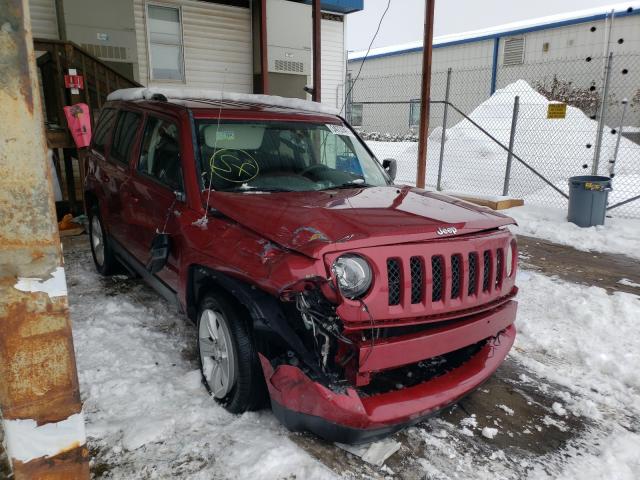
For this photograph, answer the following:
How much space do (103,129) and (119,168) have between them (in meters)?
1.04

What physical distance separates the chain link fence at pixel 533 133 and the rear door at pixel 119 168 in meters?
5.08

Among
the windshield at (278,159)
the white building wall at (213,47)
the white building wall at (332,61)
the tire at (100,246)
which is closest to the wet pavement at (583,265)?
the windshield at (278,159)

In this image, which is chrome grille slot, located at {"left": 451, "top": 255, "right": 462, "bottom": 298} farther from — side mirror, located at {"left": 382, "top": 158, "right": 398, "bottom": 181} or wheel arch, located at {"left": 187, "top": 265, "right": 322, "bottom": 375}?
side mirror, located at {"left": 382, "top": 158, "right": 398, "bottom": 181}

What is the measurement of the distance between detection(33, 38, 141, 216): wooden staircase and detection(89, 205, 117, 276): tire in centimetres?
210

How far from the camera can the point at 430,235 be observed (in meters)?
2.46

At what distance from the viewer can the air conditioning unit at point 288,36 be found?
1168 centimetres

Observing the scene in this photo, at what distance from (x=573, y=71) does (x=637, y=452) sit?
61.5ft

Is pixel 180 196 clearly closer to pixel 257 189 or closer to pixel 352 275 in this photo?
pixel 257 189

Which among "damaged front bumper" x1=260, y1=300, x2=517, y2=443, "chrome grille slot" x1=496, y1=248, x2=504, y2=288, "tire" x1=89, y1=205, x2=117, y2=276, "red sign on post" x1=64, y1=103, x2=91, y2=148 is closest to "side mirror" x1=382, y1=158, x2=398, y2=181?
"chrome grille slot" x1=496, y1=248, x2=504, y2=288

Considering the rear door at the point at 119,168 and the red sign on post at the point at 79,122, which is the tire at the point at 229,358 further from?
the red sign on post at the point at 79,122

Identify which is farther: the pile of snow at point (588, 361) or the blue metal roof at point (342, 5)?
the blue metal roof at point (342, 5)

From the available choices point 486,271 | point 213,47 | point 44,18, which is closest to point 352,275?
point 486,271

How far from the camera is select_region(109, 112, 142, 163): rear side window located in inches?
166

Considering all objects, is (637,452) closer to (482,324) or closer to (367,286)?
(482,324)
